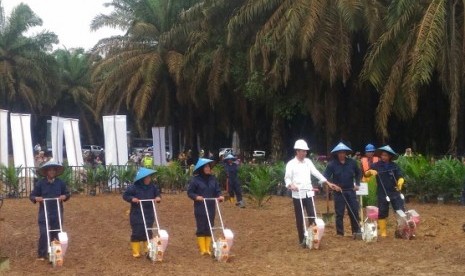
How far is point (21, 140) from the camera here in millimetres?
28156

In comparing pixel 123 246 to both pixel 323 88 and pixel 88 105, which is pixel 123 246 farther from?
pixel 88 105

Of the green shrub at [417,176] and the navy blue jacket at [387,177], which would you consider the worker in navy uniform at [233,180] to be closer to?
the green shrub at [417,176]

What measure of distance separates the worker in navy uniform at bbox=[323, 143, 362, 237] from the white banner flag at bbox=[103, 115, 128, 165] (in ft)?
54.2

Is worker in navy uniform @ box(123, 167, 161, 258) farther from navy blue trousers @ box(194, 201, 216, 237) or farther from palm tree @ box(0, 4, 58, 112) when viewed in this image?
palm tree @ box(0, 4, 58, 112)

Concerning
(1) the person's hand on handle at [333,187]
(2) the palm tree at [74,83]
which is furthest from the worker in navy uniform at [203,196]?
(2) the palm tree at [74,83]

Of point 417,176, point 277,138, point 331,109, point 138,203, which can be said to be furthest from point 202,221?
point 277,138

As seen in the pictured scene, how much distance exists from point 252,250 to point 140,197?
6.89ft

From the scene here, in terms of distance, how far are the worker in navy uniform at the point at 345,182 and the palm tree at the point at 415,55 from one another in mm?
8548

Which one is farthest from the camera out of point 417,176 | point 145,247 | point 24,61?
point 24,61

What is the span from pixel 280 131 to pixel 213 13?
5.83 meters

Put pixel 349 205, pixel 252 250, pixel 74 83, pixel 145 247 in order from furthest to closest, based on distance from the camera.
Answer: pixel 74 83 → pixel 349 205 → pixel 252 250 → pixel 145 247

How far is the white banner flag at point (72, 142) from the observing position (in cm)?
3051

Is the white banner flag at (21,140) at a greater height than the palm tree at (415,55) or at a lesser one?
lesser

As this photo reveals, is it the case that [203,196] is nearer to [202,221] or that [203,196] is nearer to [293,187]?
[202,221]
